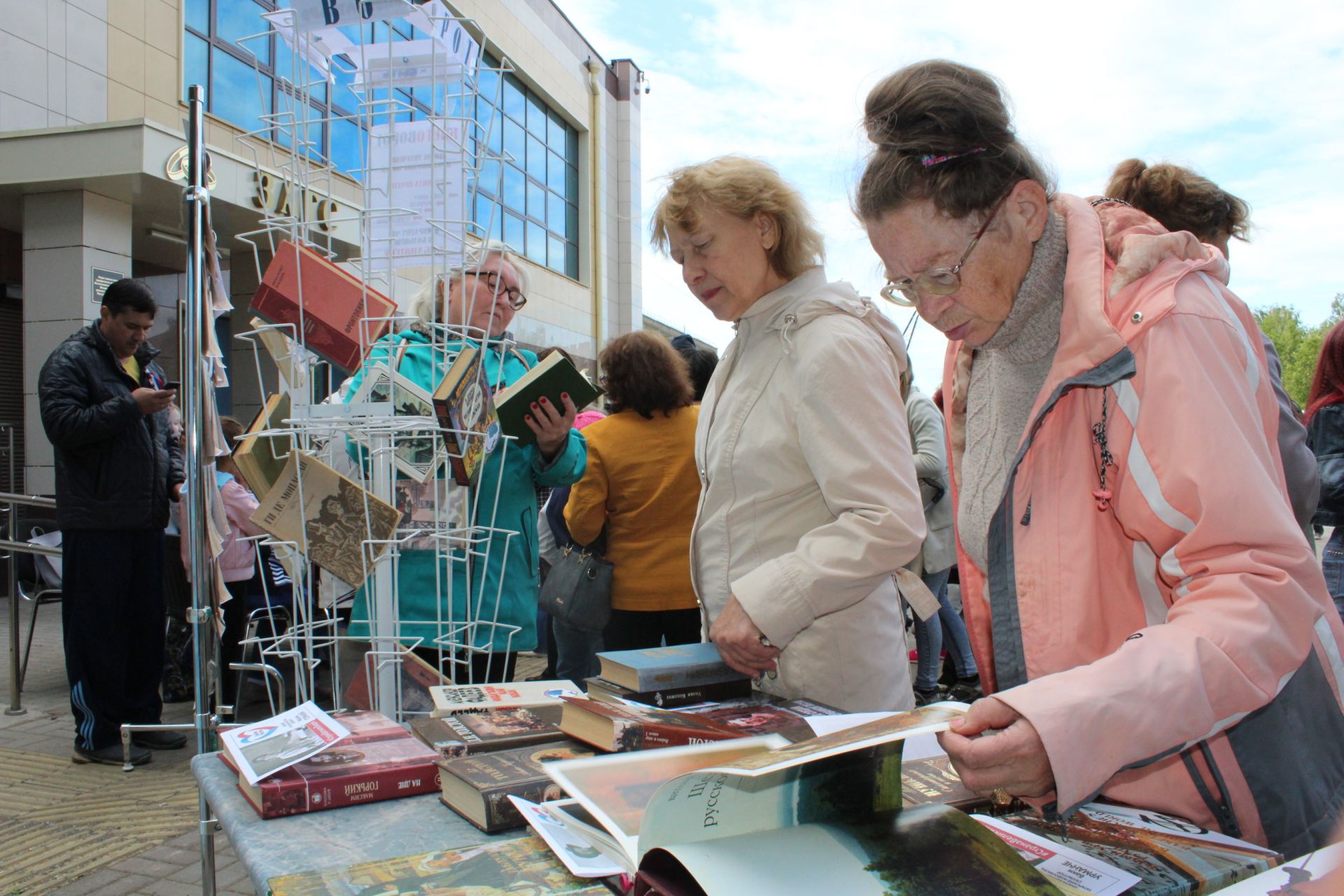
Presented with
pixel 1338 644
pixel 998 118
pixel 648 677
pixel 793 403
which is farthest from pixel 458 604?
pixel 1338 644

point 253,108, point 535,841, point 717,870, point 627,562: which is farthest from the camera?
point 253,108

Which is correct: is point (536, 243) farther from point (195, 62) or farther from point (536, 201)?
point (195, 62)

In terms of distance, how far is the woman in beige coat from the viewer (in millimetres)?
1502

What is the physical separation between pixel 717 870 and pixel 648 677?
64 centimetres

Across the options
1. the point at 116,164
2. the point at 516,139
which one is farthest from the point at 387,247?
the point at 516,139

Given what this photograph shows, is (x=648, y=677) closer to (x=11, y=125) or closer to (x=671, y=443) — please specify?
(x=671, y=443)

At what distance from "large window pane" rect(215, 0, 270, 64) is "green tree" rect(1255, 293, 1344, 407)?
167 ft

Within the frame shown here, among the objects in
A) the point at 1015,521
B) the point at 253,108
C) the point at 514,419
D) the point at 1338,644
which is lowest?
the point at 1338,644

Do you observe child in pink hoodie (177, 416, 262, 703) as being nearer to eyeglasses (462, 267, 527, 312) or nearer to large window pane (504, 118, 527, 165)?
eyeglasses (462, 267, 527, 312)

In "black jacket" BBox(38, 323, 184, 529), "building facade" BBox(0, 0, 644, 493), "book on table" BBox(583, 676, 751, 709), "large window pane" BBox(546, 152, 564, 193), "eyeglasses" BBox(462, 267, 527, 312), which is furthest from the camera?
"large window pane" BBox(546, 152, 564, 193)

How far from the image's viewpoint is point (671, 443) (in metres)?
2.87

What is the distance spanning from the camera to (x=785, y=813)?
0.80 m

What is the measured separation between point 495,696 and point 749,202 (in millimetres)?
1060

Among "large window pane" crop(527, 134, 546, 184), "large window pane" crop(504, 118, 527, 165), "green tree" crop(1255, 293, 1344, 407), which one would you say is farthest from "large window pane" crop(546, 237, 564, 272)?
"green tree" crop(1255, 293, 1344, 407)
